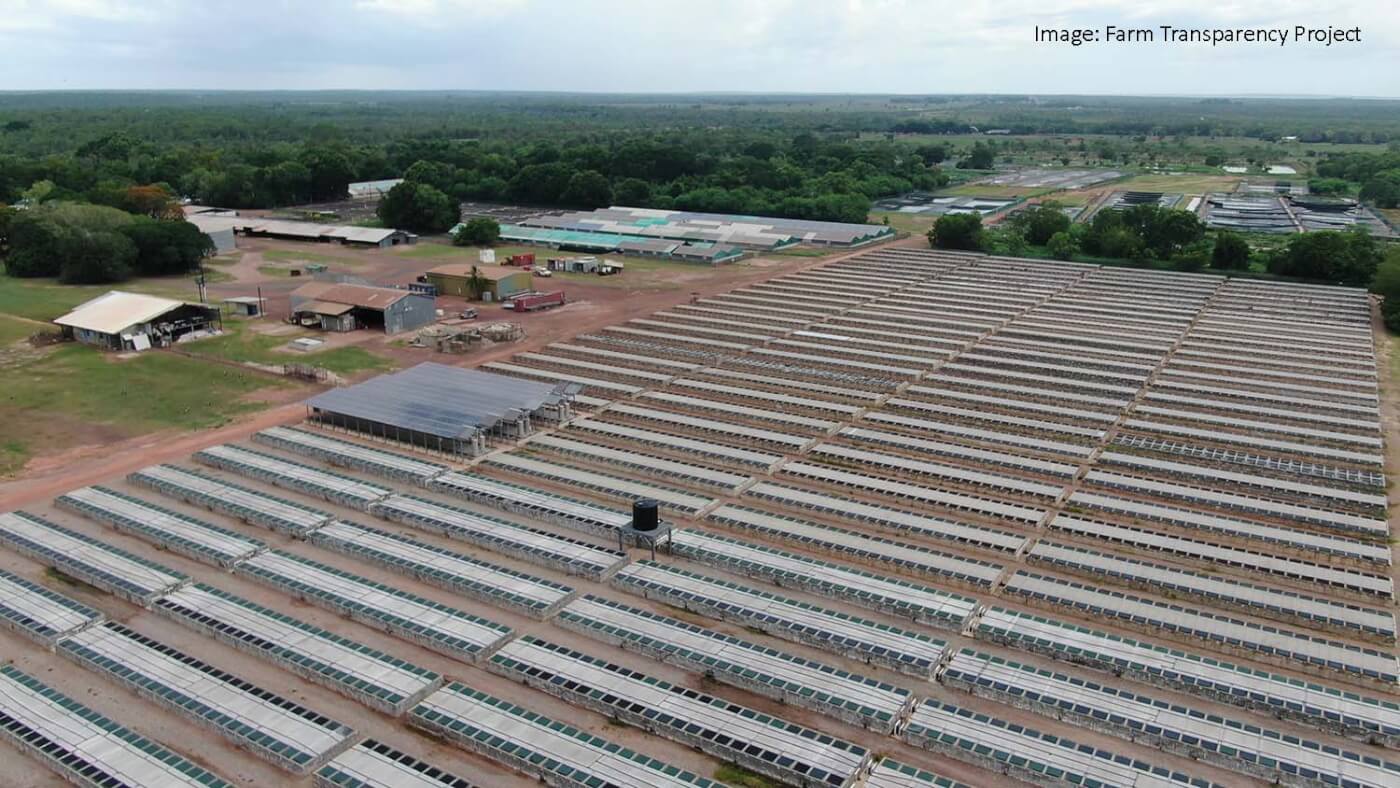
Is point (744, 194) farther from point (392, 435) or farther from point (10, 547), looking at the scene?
point (10, 547)

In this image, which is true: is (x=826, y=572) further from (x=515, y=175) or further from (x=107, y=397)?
(x=515, y=175)

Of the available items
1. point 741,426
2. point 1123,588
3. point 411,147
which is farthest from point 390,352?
point 411,147

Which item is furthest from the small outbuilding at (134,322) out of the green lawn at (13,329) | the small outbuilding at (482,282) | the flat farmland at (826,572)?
the flat farmland at (826,572)

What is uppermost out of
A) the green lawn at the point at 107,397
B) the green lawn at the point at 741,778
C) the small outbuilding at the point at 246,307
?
the small outbuilding at the point at 246,307

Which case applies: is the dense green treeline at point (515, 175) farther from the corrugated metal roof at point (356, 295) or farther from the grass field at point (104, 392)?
the grass field at point (104, 392)

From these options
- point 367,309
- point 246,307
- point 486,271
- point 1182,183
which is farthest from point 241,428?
point 1182,183
